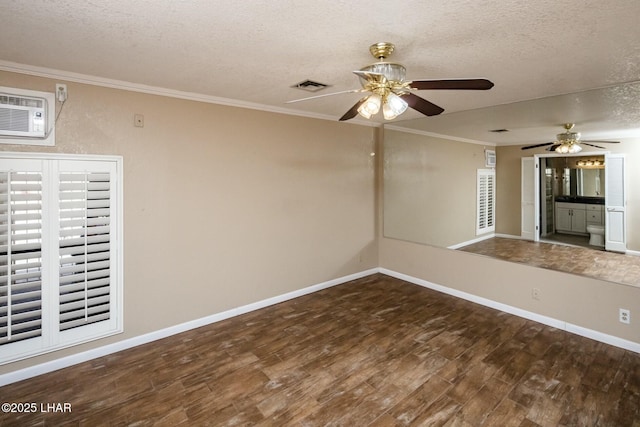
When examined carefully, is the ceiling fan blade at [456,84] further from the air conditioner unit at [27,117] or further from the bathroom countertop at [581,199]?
the air conditioner unit at [27,117]

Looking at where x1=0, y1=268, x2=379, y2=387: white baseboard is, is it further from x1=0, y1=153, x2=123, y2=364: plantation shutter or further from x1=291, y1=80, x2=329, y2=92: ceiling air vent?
x1=291, y1=80, x2=329, y2=92: ceiling air vent

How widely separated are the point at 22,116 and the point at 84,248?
3.74 ft

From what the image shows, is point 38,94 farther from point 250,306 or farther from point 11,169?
point 250,306

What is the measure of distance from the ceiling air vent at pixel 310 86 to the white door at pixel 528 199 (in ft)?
8.74

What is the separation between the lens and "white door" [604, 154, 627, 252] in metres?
3.08

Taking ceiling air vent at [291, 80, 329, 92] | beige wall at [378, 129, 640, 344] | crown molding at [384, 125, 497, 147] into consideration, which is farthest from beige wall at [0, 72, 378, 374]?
beige wall at [378, 129, 640, 344]

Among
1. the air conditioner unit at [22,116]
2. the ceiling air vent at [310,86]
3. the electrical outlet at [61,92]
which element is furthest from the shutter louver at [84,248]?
the ceiling air vent at [310,86]

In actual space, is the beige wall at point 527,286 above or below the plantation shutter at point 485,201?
below

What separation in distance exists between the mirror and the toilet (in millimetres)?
197

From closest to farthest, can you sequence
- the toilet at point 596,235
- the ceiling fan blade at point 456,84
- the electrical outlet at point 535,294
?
the ceiling fan blade at point 456,84 < the toilet at point 596,235 < the electrical outlet at point 535,294

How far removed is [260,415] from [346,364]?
2.86 ft

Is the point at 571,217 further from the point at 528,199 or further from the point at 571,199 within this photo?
the point at 528,199

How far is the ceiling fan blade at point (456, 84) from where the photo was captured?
1.76 metres

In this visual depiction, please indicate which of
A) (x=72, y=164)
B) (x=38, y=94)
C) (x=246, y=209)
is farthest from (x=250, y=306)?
(x=38, y=94)
